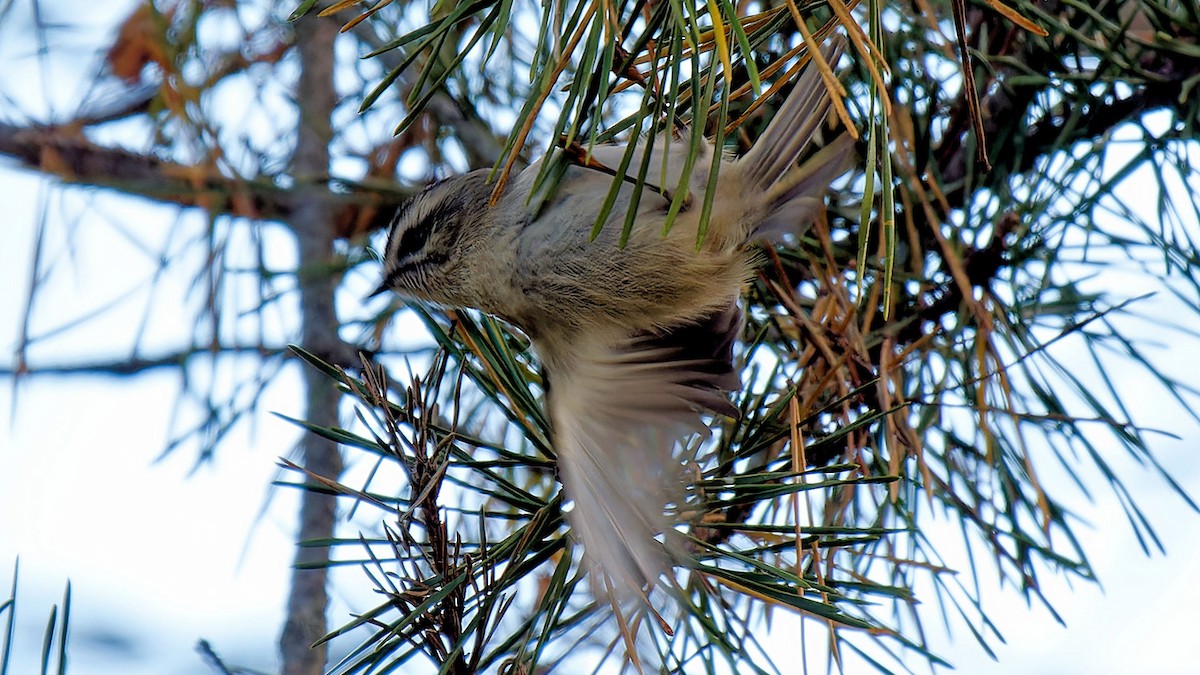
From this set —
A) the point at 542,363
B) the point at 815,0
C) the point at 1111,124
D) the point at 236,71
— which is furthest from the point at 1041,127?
the point at 236,71

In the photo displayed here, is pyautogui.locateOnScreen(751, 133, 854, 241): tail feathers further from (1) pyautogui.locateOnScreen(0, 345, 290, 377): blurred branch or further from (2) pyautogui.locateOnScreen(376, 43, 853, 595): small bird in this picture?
(1) pyautogui.locateOnScreen(0, 345, 290, 377): blurred branch

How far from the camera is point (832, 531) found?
73 centimetres

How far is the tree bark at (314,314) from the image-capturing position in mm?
1007

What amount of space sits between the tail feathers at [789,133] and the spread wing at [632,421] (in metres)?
0.13

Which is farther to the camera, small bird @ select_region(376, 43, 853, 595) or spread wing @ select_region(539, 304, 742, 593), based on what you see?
small bird @ select_region(376, 43, 853, 595)

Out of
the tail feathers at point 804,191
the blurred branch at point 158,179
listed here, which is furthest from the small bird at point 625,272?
the blurred branch at point 158,179

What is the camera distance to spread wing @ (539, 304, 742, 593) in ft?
2.50

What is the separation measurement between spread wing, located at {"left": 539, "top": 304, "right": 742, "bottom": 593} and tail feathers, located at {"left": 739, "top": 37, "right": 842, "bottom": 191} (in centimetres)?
13

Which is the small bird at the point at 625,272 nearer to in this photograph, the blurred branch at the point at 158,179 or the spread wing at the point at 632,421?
the spread wing at the point at 632,421

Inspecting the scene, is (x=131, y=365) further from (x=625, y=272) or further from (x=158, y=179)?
(x=625, y=272)

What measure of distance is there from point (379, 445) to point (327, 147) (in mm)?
715

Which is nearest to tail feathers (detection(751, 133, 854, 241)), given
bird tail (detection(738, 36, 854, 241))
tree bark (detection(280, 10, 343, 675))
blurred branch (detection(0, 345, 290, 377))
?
bird tail (detection(738, 36, 854, 241))

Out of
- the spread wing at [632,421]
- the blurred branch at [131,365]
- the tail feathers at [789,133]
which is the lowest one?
the spread wing at [632,421]

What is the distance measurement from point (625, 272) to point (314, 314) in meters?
0.34
